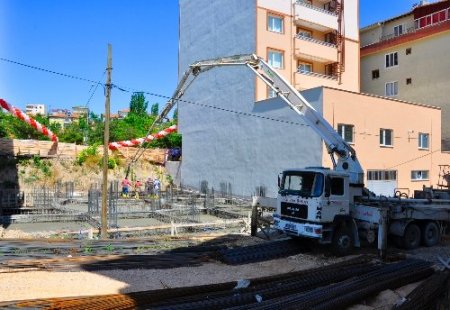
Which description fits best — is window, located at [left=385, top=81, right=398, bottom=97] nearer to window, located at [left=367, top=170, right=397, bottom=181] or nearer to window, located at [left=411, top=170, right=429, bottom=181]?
window, located at [left=411, top=170, right=429, bottom=181]

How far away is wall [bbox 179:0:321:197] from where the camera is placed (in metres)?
26.5

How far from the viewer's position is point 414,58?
34.9 meters

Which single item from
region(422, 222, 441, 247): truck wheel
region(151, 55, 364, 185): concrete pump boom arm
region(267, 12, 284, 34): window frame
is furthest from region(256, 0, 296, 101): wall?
region(422, 222, 441, 247): truck wheel

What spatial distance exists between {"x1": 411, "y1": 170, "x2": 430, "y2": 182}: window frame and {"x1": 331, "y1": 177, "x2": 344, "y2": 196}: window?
Answer: 59.6 feet

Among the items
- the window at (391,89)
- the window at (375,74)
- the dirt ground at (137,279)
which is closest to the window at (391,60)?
the window at (375,74)

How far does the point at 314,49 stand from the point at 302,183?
21.7 meters

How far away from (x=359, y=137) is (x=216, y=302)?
2002 centimetres

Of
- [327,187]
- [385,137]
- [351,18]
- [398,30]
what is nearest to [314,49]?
[351,18]

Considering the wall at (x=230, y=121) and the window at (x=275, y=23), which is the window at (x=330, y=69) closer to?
the window at (x=275, y=23)

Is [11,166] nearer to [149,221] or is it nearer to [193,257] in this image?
[149,221]

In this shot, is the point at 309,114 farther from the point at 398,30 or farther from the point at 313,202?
the point at 398,30

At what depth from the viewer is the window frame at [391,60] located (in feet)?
120

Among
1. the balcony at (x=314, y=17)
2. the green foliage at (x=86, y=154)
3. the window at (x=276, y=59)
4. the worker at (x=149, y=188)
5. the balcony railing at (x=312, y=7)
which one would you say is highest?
the balcony railing at (x=312, y=7)

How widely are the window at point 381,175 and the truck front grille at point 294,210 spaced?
14.5 m
